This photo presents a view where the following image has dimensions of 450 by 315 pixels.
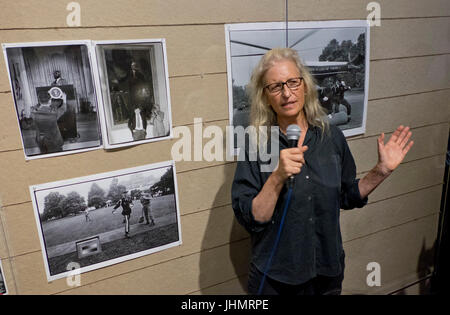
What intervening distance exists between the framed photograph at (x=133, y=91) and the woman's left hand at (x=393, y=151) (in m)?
0.71

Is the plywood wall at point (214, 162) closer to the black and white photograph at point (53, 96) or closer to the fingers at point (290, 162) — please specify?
the black and white photograph at point (53, 96)

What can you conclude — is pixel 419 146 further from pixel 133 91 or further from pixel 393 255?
pixel 133 91

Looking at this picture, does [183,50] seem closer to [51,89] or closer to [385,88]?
[51,89]

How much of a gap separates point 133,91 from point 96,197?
377mm

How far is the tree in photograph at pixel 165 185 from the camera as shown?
1037mm

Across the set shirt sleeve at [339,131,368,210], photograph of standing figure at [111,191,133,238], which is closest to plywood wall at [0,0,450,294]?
photograph of standing figure at [111,191,133,238]

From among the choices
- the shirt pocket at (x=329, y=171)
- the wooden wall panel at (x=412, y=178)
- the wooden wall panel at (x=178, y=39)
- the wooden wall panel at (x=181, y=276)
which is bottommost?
the wooden wall panel at (x=181, y=276)

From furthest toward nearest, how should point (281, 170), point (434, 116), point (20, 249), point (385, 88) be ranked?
point (434, 116) < point (385, 88) < point (20, 249) < point (281, 170)

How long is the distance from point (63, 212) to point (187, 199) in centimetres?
42

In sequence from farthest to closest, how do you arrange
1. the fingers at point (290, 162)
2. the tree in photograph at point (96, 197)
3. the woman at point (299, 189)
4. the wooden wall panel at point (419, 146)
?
the wooden wall panel at point (419, 146) < the tree in photograph at point (96, 197) < the woman at point (299, 189) < the fingers at point (290, 162)

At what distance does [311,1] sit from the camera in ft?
3.58

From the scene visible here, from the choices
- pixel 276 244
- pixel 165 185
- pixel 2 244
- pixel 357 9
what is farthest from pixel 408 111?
pixel 2 244

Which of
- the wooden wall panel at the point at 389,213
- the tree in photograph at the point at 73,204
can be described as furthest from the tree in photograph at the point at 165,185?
the wooden wall panel at the point at 389,213
